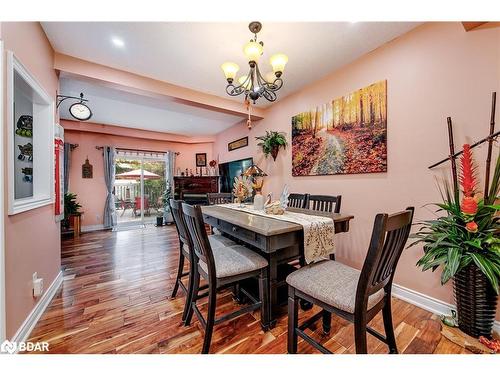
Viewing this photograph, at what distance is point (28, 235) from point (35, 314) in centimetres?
67

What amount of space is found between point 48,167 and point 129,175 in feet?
13.2

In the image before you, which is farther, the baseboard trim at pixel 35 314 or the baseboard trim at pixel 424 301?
the baseboard trim at pixel 424 301

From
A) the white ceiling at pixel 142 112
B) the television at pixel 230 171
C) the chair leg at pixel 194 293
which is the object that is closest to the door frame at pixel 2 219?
the chair leg at pixel 194 293

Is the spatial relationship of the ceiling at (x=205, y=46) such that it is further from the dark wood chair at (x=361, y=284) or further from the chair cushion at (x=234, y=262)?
the chair cushion at (x=234, y=262)

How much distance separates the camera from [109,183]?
5125 mm

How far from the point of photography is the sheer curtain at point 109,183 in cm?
508

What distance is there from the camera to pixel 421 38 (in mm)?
1867

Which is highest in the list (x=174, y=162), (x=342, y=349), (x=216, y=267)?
(x=174, y=162)

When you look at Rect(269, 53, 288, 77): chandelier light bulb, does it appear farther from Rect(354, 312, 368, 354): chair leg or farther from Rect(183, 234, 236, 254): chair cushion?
Rect(354, 312, 368, 354): chair leg

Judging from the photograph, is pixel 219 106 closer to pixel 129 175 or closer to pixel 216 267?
pixel 216 267

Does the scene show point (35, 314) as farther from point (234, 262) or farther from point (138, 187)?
point (138, 187)

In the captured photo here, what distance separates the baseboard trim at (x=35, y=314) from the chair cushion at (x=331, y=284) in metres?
1.96

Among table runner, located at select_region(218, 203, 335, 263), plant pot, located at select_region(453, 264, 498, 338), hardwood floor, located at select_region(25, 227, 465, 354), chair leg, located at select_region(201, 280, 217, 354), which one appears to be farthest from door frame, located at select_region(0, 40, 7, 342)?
plant pot, located at select_region(453, 264, 498, 338)
